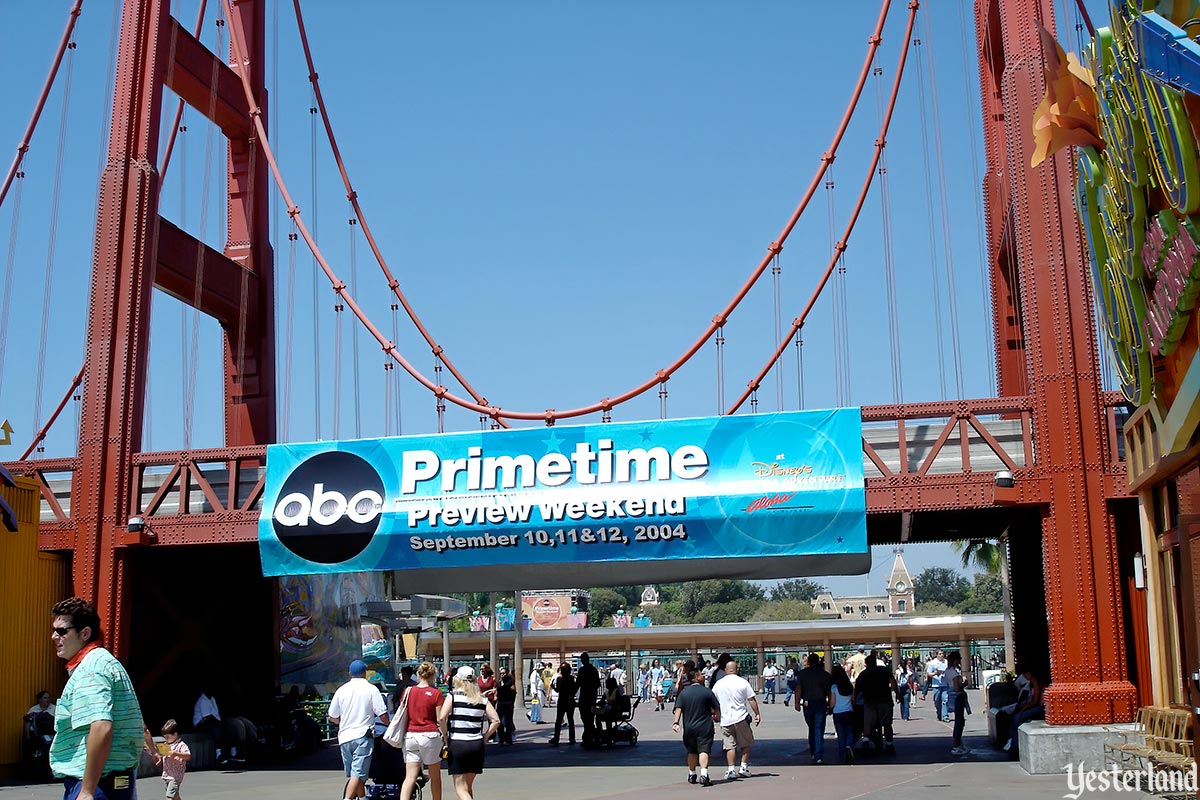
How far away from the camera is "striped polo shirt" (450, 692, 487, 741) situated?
497 inches

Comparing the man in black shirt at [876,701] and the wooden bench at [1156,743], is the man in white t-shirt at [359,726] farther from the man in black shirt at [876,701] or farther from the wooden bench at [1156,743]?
the man in black shirt at [876,701]

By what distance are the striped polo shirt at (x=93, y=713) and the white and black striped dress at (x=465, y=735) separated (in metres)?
6.25

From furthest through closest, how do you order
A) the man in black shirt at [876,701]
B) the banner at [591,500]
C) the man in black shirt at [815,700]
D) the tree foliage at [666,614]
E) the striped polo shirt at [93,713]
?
the tree foliage at [666,614] → the man in black shirt at [876,701] → the man in black shirt at [815,700] → the banner at [591,500] → the striped polo shirt at [93,713]

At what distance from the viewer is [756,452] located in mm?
18312

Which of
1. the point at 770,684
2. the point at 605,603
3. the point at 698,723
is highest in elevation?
the point at 605,603

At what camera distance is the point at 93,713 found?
626 centimetres

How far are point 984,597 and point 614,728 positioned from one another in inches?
4509

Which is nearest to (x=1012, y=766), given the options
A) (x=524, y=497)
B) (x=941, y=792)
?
(x=941, y=792)

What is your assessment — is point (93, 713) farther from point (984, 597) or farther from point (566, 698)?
point (984, 597)

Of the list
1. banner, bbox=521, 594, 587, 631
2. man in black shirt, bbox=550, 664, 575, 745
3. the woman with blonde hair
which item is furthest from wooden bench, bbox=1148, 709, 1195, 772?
banner, bbox=521, 594, 587, 631

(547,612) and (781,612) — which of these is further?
(781,612)

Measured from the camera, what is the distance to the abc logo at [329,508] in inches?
765

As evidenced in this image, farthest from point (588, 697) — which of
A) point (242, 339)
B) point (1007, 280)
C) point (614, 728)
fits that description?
point (1007, 280)

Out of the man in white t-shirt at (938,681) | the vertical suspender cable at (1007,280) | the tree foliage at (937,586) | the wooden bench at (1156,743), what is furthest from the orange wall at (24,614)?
the tree foliage at (937,586)
